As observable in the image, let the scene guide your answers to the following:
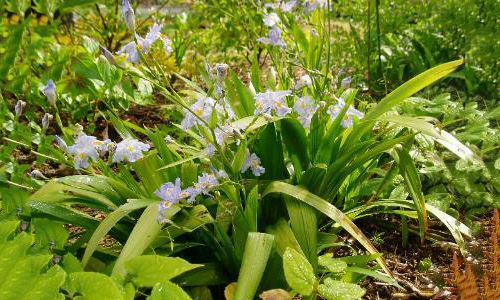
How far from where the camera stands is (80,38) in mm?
4426

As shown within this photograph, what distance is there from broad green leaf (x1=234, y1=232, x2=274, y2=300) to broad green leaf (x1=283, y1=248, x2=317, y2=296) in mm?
130

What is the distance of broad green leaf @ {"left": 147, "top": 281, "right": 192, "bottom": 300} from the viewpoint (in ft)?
4.59

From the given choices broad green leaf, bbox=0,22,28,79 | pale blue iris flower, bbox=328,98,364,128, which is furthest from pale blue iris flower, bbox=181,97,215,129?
broad green leaf, bbox=0,22,28,79

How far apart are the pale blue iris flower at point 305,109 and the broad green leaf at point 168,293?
862mm

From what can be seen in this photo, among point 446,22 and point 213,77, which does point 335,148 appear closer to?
point 213,77

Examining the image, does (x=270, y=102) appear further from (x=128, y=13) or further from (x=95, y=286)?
(x=95, y=286)

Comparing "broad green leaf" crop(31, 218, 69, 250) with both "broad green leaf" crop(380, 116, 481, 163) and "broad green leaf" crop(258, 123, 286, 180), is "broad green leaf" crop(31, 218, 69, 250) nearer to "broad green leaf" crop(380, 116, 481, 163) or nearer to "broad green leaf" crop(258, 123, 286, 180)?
"broad green leaf" crop(258, 123, 286, 180)

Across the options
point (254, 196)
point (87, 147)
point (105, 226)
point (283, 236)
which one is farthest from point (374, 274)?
point (87, 147)

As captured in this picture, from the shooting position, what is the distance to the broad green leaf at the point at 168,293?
4.59ft

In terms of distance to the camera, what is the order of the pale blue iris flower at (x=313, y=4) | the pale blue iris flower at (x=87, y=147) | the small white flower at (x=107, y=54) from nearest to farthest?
the small white flower at (x=107, y=54) < the pale blue iris flower at (x=87, y=147) < the pale blue iris flower at (x=313, y=4)

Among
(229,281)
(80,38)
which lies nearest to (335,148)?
(229,281)

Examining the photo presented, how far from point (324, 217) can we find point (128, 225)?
0.73m

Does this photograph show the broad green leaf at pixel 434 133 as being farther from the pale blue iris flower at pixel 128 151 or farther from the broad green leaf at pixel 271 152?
the pale blue iris flower at pixel 128 151

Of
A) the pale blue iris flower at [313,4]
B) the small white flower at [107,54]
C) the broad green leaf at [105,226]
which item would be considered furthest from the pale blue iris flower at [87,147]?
the pale blue iris flower at [313,4]
